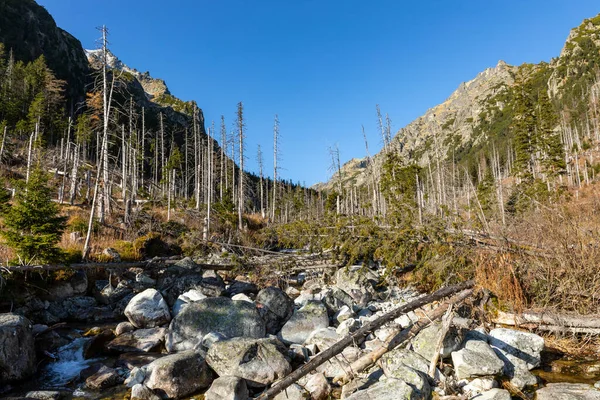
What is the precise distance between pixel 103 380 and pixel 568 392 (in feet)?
25.6

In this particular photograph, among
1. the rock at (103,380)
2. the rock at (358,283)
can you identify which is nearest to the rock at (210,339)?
the rock at (103,380)

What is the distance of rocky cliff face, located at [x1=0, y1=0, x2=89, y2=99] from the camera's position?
71.2 meters

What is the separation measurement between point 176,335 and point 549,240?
8.98 metres

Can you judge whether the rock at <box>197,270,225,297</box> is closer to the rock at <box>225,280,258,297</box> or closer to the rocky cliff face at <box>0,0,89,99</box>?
the rock at <box>225,280,258,297</box>

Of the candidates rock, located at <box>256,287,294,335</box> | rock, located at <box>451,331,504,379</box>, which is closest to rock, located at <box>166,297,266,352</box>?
rock, located at <box>256,287,294,335</box>

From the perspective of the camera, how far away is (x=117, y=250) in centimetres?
1455

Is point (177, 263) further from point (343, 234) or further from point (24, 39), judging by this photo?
point (24, 39)

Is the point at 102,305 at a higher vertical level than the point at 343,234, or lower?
lower

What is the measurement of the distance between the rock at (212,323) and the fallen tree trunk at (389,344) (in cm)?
295

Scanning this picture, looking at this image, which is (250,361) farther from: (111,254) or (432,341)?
(111,254)

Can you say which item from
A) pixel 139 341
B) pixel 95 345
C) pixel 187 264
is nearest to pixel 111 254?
pixel 187 264

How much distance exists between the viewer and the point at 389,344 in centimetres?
621

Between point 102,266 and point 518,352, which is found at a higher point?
point 102,266

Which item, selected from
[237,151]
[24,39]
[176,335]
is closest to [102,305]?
[176,335]
